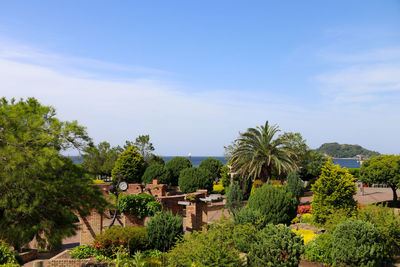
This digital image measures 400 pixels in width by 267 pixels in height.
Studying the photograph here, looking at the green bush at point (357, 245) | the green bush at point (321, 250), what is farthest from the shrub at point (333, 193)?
the green bush at point (357, 245)

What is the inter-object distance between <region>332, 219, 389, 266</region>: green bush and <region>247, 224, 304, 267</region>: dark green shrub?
2052 mm

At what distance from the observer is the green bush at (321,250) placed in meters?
14.7

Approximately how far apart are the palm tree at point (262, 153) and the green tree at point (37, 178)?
2553 centimetres

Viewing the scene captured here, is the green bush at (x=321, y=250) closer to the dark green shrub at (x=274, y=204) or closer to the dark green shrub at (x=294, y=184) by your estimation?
the dark green shrub at (x=274, y=204)

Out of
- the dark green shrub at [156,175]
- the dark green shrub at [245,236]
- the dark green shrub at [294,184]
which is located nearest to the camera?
the dark green shrub at [245,236]

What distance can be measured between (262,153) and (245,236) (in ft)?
68.6

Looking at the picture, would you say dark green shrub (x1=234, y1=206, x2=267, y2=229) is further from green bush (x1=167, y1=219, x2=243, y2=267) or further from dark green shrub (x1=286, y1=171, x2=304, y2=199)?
dark green shrub (x1=286, y1=171, x2=304, y2=199)

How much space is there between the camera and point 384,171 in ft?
101

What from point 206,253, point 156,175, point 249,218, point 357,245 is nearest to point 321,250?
point 357,245

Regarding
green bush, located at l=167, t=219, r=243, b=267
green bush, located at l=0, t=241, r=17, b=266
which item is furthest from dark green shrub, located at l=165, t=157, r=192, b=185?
green bush, located at l=167, t=219, r=243, b=267

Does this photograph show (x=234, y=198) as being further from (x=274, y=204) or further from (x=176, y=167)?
(x=176, y=167)

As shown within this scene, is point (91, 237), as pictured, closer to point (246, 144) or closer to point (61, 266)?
point (61, 266)

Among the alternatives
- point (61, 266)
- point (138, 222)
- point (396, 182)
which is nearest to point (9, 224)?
point (61, 266)

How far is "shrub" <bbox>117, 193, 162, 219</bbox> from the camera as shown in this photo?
16.9 metres
